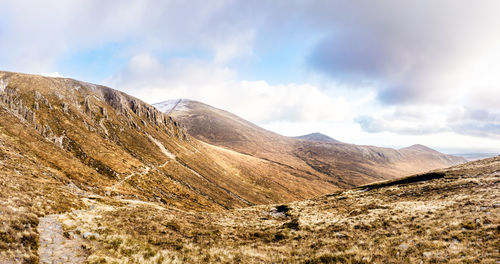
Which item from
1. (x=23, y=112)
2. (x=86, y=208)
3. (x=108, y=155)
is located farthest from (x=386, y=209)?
(x=23, y=112)

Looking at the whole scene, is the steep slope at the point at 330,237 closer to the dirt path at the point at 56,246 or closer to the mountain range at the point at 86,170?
the dirt path at the point at 56,246

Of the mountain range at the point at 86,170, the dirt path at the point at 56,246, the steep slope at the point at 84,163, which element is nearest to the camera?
the dirt path at the point at 56,246

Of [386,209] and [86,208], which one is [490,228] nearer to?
[386,209]

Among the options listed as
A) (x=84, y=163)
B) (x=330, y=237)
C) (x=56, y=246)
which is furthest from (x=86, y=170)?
(x=330, y=237)

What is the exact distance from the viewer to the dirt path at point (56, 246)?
1166 cm

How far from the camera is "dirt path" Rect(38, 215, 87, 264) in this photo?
11664 mm

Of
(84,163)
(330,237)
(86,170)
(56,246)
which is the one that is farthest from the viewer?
(84,163)

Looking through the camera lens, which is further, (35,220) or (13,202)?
(13,202)

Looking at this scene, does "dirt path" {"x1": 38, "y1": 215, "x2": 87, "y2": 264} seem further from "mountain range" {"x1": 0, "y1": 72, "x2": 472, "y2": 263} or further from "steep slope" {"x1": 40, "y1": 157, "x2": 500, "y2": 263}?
"steep slope" {"x1": 40, "y1": 157, "x2": 500, "y2": 263}

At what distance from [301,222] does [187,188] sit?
217ft

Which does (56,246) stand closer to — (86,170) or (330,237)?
(330,237)

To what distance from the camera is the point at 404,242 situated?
1510 cm

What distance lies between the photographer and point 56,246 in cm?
1293

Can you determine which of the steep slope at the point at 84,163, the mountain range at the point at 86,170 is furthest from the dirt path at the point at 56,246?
the steep slope at the point at 84,163
